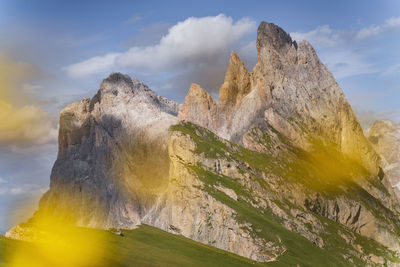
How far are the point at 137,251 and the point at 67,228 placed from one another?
21.7m

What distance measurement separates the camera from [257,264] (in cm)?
19538

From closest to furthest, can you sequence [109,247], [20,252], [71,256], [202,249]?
[20,252] → [71,256] → [109,247] → [202,249]

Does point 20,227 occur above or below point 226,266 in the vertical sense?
above

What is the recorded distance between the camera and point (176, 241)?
7790 inches

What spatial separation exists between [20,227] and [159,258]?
39.4 metres

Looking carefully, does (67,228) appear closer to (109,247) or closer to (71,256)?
(109,247)

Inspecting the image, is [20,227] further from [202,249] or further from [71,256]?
[202,249]

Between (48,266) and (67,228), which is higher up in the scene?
(67,228)

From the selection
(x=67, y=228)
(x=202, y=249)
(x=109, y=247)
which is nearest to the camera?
(x=109, y=247)

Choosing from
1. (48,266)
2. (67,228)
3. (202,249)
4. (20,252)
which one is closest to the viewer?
(48,266)

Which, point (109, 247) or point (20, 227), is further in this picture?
point (109, 247)

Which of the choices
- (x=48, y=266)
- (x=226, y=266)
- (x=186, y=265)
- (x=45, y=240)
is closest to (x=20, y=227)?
(x=45, y=240)

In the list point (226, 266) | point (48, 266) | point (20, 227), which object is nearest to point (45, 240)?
point (20, 227)

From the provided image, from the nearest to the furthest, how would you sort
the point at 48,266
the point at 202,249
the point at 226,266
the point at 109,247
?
1. the point at 48,266
2. the point at 109,247
3. the point at 226,266
4. the point at 202,249
